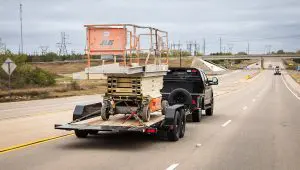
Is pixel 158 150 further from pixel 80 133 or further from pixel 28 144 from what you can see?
pixel 28 144

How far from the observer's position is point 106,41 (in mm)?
12031

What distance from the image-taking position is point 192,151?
1138 cm

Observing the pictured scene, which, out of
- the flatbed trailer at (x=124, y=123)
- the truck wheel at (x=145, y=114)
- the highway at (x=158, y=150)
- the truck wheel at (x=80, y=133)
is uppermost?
the truck wheel at (x=145, y=114)

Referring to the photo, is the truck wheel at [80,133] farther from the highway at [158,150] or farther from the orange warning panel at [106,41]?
the orange warning panel at [106,41]

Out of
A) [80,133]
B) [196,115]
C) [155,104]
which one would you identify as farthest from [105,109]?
[196,115]

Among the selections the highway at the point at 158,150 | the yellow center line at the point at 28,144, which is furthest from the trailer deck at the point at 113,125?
the yellow center line at the point at 28,144

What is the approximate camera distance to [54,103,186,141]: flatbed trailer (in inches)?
447

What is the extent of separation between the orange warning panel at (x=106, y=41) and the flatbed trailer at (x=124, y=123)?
1767mm

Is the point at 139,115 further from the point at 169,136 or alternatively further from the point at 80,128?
the point at 80,128

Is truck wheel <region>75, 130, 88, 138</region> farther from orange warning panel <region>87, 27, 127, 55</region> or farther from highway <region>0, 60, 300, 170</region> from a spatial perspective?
orange warning panel <region>87, 27, 127, 55</region>

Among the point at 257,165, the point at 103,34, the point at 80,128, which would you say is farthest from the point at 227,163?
the point at 103,34

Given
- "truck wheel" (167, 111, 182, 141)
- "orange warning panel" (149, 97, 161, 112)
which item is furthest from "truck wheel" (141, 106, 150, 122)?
"truck wheel" (167, 111, 182, 141)

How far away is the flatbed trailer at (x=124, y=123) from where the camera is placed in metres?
11.4

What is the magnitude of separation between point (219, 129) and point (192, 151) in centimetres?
495
